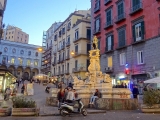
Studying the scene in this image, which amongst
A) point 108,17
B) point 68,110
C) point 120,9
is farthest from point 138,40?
point 68,110

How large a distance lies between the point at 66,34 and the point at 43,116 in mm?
44128

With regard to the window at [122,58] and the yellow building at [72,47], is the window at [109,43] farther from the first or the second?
the yellow building at [72,47]

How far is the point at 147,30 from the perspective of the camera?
24.4m

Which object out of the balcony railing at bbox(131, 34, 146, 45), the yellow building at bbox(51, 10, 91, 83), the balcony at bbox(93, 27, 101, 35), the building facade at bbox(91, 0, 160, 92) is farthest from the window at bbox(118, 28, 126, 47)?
the yellow building at bbox(51, 10, 91, 83)

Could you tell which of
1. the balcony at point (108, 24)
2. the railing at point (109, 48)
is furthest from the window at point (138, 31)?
the balcony at point (108, 24)

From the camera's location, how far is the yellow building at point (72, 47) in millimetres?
44344

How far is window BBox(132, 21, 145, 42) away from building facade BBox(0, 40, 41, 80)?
5554 centimetres

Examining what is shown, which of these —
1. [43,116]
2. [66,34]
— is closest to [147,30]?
[43,116]

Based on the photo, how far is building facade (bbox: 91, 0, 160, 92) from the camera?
23.6 metres

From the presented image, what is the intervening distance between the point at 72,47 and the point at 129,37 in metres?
23.1

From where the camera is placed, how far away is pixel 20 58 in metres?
78.2

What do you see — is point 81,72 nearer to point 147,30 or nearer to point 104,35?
point 104,35

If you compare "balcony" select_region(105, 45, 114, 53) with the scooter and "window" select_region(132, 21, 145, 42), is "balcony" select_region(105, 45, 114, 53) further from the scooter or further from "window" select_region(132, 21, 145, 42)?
the scooter

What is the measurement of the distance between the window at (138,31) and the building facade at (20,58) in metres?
55.5
